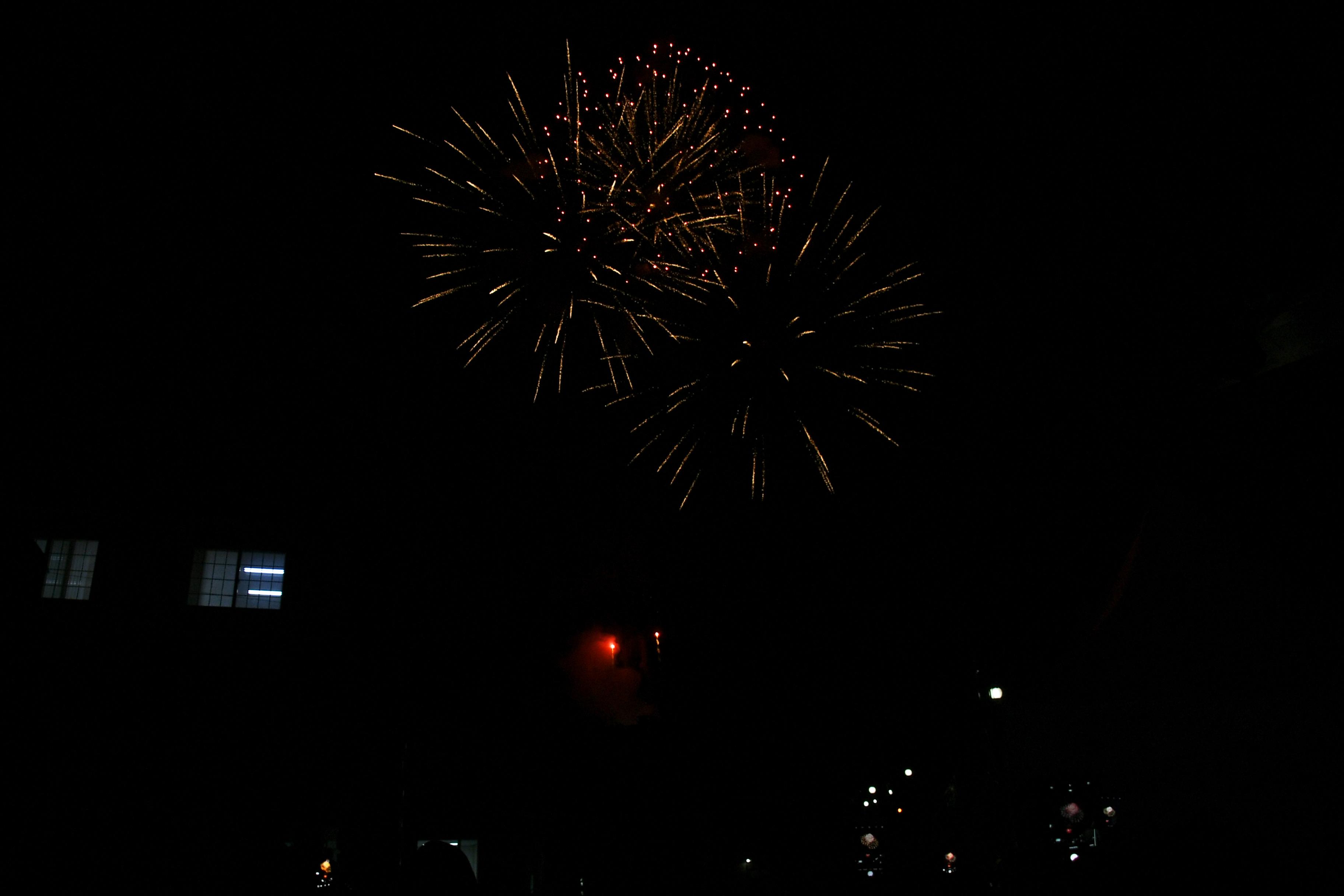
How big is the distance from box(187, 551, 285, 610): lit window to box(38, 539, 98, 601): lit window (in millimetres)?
1759

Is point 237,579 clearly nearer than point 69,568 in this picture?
No

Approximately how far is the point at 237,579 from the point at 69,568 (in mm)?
2851

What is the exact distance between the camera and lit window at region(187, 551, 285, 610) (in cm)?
1515

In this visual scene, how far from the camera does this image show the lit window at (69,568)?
579 inches

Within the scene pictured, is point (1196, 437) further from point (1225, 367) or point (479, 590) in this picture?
point (479, 590)

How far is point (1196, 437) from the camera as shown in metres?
8.73

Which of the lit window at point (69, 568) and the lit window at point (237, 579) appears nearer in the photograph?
the lit window at point (69, 568)

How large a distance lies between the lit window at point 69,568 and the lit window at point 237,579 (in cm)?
176

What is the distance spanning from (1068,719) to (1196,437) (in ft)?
13.5

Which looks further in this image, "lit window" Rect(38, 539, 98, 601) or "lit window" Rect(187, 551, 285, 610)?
"lit window" Rect(187, 551, 285, 610)

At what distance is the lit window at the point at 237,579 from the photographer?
49.7 ft

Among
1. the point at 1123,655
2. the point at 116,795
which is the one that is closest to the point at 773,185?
the point at 1123,655

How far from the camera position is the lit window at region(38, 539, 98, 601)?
14703 mm

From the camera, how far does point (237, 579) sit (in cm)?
1537
